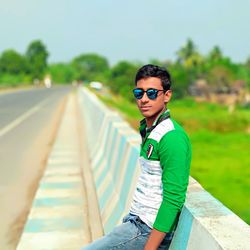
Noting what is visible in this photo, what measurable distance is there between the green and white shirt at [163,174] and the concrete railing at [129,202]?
184 mm

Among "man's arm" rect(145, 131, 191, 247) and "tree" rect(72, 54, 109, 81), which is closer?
"man's arm" rect(145, 131, 191, 247)

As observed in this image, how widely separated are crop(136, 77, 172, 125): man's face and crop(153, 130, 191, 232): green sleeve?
11.7 inches

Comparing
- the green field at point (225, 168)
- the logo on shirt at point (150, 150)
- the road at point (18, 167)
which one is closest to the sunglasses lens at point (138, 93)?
the logo on shirt at point (150, 150)

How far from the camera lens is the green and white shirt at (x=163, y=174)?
2.46m

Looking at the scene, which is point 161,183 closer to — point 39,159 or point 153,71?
point 153,71

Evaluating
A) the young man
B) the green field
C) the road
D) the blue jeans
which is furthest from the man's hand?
the green field

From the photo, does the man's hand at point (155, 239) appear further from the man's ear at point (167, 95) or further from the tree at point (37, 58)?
the tree at point (37, 58)

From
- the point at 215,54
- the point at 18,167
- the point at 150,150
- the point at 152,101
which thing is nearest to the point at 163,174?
the point at 150,150

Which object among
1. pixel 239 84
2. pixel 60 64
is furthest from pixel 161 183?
pixel 60 64

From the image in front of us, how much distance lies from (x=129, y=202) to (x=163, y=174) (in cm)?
232

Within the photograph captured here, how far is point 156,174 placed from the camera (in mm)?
2670

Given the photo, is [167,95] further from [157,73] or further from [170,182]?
[170,182]

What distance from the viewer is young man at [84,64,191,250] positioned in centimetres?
247

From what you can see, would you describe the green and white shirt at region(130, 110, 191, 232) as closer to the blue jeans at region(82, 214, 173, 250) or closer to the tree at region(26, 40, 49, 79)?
the blue jeans at region(82, 214, 173, 250)
